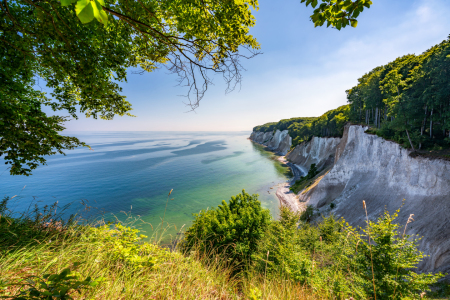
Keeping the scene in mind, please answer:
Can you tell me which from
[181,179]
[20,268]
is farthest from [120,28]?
[181,179]

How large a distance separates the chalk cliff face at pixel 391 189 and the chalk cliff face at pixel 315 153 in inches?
499

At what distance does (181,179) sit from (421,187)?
141ft

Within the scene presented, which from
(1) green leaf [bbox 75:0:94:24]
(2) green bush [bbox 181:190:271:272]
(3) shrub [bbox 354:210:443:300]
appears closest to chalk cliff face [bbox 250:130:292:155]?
(2) green bush [bbox 181:190:271:272]

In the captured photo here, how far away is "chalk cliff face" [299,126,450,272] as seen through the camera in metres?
12.1

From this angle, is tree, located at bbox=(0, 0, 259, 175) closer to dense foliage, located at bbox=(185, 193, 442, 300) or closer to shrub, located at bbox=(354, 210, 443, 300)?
dense foliage, located at bbox=(185, 193, 442, 300)

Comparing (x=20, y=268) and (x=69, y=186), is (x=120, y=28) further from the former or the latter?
(x=69, y=186)

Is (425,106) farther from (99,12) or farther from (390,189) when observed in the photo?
(99,12)

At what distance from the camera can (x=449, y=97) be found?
49.9 ft

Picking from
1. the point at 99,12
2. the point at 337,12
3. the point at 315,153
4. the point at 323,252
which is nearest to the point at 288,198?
the point at 315,153

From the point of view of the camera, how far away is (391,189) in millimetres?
17219

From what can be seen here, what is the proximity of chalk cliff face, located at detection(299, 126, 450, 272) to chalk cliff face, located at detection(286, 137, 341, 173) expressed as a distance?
12.7 m

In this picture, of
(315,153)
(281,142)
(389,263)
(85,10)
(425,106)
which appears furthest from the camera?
(281,142)

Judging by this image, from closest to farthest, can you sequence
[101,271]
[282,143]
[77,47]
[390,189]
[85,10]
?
[85,10] < [101,271] < [77,47] < [390,189] < [282,143]

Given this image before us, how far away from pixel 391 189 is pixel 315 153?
30.2m
